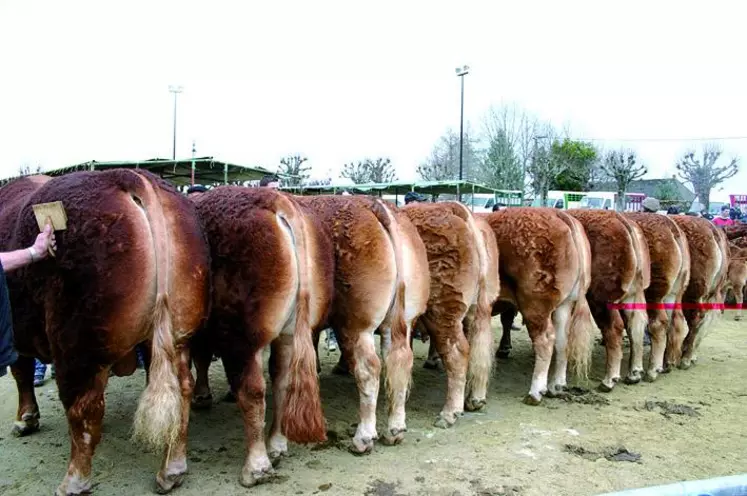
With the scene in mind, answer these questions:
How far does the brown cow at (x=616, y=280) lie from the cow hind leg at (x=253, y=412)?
3.97 m

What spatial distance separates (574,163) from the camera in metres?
38.3

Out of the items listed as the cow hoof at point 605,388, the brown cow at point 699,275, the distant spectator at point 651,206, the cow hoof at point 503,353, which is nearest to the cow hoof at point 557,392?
the cow hoof at point 605,388

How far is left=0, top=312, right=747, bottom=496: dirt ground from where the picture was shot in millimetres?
3689

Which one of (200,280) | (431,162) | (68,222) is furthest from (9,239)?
(431,162)

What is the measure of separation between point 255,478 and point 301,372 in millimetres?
745

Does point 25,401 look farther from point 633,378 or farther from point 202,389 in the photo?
point 633,378

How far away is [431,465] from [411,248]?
5.51 feet

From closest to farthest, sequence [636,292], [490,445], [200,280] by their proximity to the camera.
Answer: [200,280] → [490,445] → [636,292]

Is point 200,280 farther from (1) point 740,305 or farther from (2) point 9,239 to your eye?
(1) point 740,305

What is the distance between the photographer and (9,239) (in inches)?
150

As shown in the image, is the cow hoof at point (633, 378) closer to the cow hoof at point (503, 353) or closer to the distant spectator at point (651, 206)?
the cow hoof at point (503, 353)

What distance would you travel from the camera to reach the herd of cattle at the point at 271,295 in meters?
3.25

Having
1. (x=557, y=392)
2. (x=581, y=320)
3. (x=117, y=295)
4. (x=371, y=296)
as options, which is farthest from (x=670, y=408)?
(x=117, y=295)

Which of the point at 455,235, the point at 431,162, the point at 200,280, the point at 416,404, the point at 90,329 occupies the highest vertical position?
the point at 431,162
